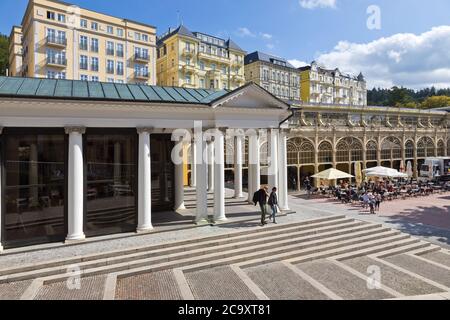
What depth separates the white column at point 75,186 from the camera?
486 inches

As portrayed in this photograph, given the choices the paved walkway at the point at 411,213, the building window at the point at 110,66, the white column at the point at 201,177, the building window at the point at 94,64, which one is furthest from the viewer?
the building window at the point at 110,66

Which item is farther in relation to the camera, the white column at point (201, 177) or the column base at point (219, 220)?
the column base at point (219, 220)

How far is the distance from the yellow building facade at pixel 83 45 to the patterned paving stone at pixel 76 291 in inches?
1317

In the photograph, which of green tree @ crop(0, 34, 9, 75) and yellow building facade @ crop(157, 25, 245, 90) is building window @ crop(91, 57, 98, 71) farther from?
green tree @ crop(0, 34, 9, 75)

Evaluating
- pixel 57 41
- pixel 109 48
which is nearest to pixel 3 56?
pixel 57 41

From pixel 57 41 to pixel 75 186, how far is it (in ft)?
105

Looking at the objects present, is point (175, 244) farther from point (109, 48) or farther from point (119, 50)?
point (119, 50)

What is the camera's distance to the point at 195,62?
48469mm

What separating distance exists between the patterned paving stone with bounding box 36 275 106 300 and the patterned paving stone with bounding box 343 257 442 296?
940cm

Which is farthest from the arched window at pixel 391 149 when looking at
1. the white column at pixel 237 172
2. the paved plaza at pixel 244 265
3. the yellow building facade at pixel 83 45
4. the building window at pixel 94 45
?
the building window at pixel 94 45

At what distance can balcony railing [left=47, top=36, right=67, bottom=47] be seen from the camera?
3588 centimetres

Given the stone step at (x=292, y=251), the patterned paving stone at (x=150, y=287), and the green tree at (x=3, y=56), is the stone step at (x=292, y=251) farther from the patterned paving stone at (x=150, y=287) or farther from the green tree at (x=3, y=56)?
the green tree at (x=3, y=56)

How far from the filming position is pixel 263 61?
64.5 metres
